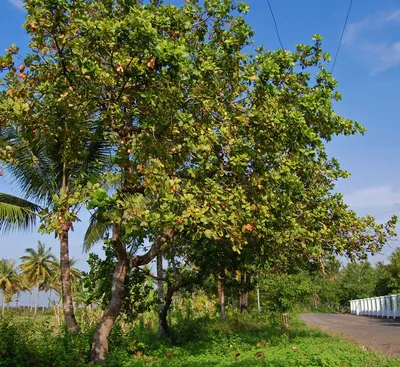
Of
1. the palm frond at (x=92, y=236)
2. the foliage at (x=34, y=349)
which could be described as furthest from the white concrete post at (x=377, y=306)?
the foliage at (x=34, y=349)

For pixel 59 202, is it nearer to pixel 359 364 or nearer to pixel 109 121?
pixel 109 121

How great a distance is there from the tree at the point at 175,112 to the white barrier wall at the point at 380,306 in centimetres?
3004

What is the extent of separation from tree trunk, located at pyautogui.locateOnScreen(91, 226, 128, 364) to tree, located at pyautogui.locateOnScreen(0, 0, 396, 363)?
0.02 meters

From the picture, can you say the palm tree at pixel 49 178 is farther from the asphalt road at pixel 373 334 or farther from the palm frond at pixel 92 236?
the asphalt road at pixel 373 334

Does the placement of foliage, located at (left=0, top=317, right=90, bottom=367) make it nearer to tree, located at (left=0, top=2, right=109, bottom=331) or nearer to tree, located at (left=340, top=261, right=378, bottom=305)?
tree, located at (left=0, top=2, right=109, bottom=331)

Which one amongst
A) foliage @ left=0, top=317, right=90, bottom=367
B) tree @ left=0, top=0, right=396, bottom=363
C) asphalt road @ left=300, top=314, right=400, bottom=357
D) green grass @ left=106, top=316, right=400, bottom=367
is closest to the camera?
tree @ left=0, top=0, right=396, bottom=363

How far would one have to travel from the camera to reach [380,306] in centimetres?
4131

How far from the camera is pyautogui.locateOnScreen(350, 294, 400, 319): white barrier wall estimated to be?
35.7m

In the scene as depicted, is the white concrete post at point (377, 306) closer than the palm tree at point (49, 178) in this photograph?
No

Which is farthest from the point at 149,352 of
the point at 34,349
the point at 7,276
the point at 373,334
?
the point at 7,276

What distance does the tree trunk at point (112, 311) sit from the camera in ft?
30.3

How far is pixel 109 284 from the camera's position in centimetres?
1110

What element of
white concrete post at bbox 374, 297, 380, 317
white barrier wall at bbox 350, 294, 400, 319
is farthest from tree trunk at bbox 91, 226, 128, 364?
white concrete post at bbox 374, 297, 380, 317

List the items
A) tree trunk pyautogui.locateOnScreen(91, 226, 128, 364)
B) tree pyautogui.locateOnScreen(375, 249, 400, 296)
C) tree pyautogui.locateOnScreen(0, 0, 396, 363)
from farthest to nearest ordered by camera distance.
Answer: tree pyautogui.locateOnScreen(375, 249, 400, 296) → tree trunk pyautogui.locateOnScreen(91, 226, 128, 364) → tree pyautogui.locateOnScreen(0, 0, 396, 363)
